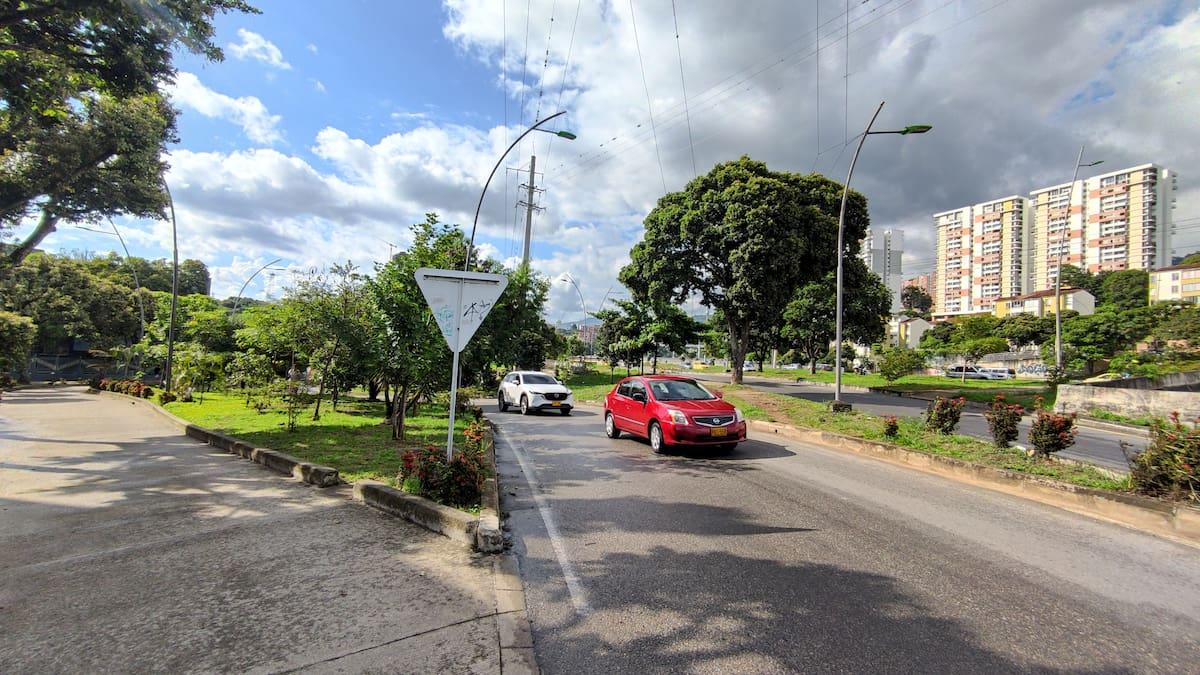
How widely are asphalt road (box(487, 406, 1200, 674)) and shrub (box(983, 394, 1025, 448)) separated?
217 centimetres

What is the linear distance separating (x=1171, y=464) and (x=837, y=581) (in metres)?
5.16

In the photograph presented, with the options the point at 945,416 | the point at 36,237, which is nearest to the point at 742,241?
the point at 945,416

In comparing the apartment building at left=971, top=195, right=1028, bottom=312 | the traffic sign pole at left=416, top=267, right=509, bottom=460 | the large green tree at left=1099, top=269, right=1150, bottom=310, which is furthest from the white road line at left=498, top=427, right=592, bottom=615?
the apartment building at left=971, top=195, right=1028, bottom=312

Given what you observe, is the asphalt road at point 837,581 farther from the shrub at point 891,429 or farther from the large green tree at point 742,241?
the large green tree at point 742,241

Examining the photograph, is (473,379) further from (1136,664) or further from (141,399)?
(141,399)

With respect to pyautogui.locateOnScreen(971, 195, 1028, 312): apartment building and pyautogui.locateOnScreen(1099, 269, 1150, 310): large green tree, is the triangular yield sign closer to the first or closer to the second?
pyautogui.locateOnScreen(1099, 269, 1150, 310): large green tree

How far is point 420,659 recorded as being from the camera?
304 cm

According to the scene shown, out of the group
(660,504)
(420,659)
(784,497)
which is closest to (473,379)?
(660,504)

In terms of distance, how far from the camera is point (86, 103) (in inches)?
549

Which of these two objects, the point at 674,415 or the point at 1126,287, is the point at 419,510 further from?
the point at 1126,287

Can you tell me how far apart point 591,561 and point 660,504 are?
209 cm

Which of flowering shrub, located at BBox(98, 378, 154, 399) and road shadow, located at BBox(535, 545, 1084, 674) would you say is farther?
flowering shrub, located at BBox(98, 378, 154, 399)

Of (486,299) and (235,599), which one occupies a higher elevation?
(486,299)

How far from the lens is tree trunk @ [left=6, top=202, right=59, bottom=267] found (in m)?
16.0
